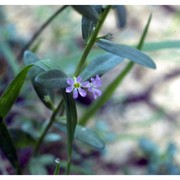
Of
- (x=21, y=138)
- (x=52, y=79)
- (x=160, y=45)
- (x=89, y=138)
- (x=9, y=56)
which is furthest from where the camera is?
(x=9, y=56)

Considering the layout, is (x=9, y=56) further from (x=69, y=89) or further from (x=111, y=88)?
(x=69, y=89)

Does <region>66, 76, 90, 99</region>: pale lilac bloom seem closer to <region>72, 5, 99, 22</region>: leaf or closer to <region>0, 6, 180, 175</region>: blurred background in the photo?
<region>72, 5, 99, 22</region>: leaf

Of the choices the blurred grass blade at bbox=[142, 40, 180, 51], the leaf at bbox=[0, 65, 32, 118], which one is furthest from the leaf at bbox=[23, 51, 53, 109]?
the blurred grass blade at bbox=[142, 40, 180, 51]

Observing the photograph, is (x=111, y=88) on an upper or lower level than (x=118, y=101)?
lower

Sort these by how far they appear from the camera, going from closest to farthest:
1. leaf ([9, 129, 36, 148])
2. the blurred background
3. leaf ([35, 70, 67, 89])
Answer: leaf ([35, 70, 67, 89])
leaf ([9, 129, 36, 148])
the blurred background

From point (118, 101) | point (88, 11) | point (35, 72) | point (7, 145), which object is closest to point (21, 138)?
point (7, 145)

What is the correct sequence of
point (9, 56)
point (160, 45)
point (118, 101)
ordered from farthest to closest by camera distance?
point (118, 101) < point (9, 56) < point (160, 45)
